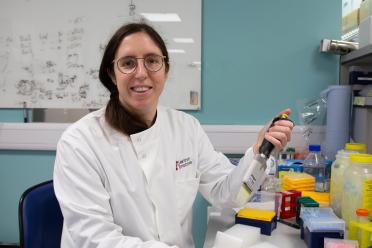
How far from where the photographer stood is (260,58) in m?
2.04

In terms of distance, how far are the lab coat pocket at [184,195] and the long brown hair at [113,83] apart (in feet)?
0.82

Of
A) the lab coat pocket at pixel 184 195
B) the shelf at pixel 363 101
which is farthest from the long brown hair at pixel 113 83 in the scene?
the shelf at pixel 363 101

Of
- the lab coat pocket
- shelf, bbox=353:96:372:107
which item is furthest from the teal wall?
the lab coat pocket

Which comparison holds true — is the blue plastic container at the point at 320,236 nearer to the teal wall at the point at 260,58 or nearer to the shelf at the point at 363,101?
the shelf at the point at 363,101

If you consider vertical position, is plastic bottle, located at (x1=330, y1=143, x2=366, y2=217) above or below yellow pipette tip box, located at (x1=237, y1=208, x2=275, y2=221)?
above

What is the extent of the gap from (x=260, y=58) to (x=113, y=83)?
3.85 ft

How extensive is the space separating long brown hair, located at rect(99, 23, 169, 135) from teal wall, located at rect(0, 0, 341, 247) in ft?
3.09

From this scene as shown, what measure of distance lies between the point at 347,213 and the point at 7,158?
219cm

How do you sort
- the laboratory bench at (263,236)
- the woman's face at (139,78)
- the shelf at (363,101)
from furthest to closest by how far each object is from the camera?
the shelf at (363,101) → the woman's face at (139,78) → the laboratory bench at (263,236)

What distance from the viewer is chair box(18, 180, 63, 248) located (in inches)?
36.2

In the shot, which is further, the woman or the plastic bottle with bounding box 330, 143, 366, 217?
the plastic bottle with bounding box 330, 143, 366, 217

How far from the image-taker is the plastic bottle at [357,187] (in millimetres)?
930

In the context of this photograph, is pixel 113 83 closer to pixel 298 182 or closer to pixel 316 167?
pixel 298 182

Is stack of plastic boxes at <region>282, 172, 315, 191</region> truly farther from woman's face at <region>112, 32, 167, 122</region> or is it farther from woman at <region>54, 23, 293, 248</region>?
woman's face at <region>112, 32, 167, 122</region>
